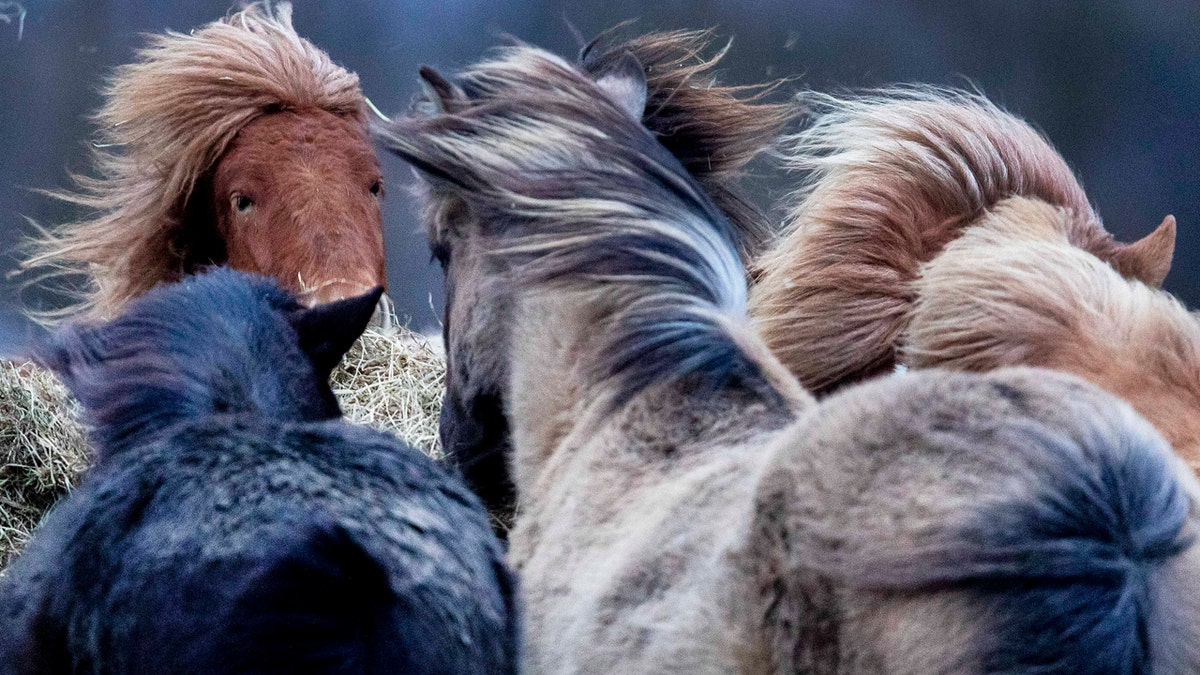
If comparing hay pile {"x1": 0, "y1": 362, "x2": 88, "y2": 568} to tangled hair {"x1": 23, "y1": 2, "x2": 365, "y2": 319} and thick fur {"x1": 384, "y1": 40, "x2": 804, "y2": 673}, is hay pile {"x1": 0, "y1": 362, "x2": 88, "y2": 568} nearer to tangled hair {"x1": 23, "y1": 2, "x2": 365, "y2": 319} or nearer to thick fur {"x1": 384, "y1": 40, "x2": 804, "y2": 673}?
tangled hair {"x1": 23, "y1": 2, "x2": 365, "y2": 319}

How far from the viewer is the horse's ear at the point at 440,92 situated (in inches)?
70.3

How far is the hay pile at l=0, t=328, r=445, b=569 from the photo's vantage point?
2.25m

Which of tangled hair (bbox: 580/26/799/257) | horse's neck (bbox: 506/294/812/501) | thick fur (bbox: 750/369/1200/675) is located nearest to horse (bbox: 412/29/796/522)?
tangled hair (bbox: 580/26/799/257)

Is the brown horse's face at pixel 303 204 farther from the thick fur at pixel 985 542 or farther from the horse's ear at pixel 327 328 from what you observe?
the thick fur at pixel 985 542

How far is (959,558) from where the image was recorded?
88cm

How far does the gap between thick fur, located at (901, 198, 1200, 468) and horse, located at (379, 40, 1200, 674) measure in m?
0.52

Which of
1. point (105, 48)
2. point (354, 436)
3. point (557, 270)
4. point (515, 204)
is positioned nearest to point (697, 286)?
point (557, 270)

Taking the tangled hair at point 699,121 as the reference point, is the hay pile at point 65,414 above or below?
below

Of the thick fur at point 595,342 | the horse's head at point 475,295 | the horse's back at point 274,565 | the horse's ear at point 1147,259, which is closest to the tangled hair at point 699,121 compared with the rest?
the horse's head at point 475,295

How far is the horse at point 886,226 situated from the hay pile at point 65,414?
0.87 meters

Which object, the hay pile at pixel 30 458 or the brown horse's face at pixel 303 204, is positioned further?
the brown horse's face at pixel 303 204

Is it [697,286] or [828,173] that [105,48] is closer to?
[828,173]

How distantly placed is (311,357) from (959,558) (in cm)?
100

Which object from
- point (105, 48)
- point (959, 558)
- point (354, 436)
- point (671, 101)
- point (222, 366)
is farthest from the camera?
point (105, 48)
